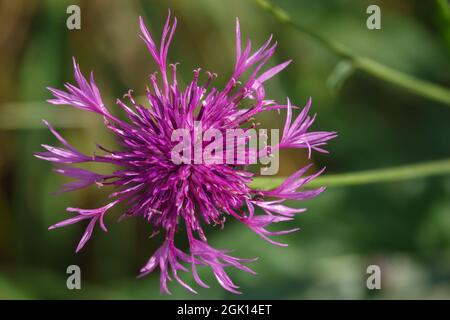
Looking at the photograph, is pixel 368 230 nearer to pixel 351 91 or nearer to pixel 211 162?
pixel 351 91

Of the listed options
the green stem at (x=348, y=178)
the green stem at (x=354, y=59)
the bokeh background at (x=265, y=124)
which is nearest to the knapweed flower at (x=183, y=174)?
the green stem at (x=348, y=178)

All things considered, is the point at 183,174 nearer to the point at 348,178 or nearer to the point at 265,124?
the point at 348,178

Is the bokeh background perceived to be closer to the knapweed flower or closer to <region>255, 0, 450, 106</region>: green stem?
<region>255, 0, 450, 106</region>: green stem

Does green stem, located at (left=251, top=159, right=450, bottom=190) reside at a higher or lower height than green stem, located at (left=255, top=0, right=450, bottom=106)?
lower

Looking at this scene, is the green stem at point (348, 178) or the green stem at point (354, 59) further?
the green stem at point (354, 59)

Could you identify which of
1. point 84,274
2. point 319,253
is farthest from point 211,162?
point 84,274

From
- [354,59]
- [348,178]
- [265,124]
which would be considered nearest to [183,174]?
[348,178]

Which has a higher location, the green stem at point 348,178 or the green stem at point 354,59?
the green stem at point 354,59

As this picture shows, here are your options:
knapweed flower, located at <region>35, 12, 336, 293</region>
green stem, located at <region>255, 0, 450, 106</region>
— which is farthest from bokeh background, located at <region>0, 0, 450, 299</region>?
knapweed flower, located at <region>35, 12, 336, 293</region>

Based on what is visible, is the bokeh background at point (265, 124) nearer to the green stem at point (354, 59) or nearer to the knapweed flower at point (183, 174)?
the green stem at point (354, 59)
